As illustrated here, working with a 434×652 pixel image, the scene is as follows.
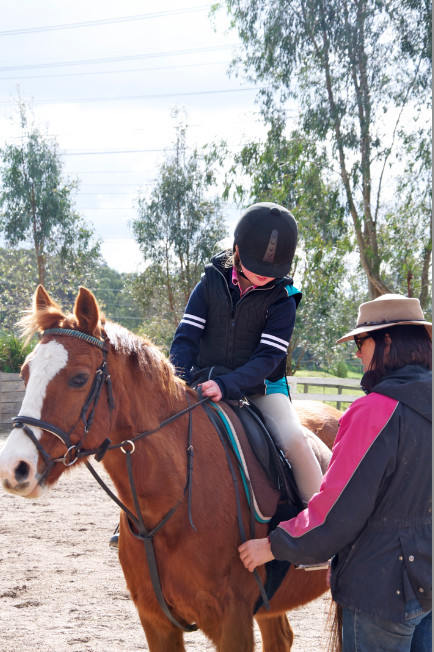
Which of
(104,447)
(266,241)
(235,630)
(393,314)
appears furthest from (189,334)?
(235,630)

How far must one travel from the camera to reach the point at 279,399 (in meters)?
3.23

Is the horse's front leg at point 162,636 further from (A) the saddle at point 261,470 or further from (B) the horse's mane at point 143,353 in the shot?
(B) the horse's mane at point 143,353

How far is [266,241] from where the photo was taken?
121 inches

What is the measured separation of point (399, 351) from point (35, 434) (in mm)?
1336

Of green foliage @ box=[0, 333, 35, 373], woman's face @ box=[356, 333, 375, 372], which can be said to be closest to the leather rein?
woman's face @ box=[356, 333, 375, 372]

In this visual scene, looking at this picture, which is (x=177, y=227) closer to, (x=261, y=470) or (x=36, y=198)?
(x=36, y=198)

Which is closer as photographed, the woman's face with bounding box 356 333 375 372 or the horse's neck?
the woman's face with bounding box 356 333 375 372

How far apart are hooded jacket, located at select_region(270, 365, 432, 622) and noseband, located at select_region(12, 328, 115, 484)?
93 cm

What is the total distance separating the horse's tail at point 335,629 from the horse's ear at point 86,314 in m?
1.58

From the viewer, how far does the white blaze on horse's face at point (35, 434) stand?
2.15 m

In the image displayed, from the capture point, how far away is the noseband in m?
2.23

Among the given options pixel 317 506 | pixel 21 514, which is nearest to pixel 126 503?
pixel 317 506

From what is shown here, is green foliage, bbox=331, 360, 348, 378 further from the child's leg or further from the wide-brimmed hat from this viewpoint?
the wide-brimmed hat

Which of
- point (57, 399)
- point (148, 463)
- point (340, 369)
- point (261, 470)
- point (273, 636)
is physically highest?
point (57, 399)
